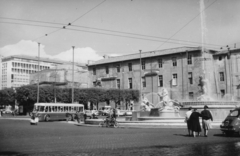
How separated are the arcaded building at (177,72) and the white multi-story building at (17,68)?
39857 millimetres

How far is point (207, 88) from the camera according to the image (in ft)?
84.8

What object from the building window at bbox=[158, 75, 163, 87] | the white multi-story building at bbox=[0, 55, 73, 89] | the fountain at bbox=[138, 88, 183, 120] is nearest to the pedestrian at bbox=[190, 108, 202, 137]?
the fountain at bbox=[138, 88, 183, 120]

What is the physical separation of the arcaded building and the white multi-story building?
39857 mm

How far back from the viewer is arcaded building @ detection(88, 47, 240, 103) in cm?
4934

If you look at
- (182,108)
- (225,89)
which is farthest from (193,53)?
(182,108)

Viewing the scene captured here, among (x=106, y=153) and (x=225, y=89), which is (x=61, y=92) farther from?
(x=106, y=153)

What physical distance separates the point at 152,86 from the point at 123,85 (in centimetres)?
723

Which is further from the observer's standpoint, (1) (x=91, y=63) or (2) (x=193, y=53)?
(1) (x=91, y=63)

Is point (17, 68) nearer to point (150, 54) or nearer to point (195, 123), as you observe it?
point (150, 54)

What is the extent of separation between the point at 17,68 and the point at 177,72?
64.2m

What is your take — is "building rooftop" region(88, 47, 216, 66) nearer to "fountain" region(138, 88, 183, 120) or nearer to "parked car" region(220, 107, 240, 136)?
"fountain" region(138, 88, 183, 120)

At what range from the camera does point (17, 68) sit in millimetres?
98750

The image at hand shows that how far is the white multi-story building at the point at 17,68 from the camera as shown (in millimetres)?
89875

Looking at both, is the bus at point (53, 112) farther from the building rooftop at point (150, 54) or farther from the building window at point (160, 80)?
the building rooftop at point (150, 54)
